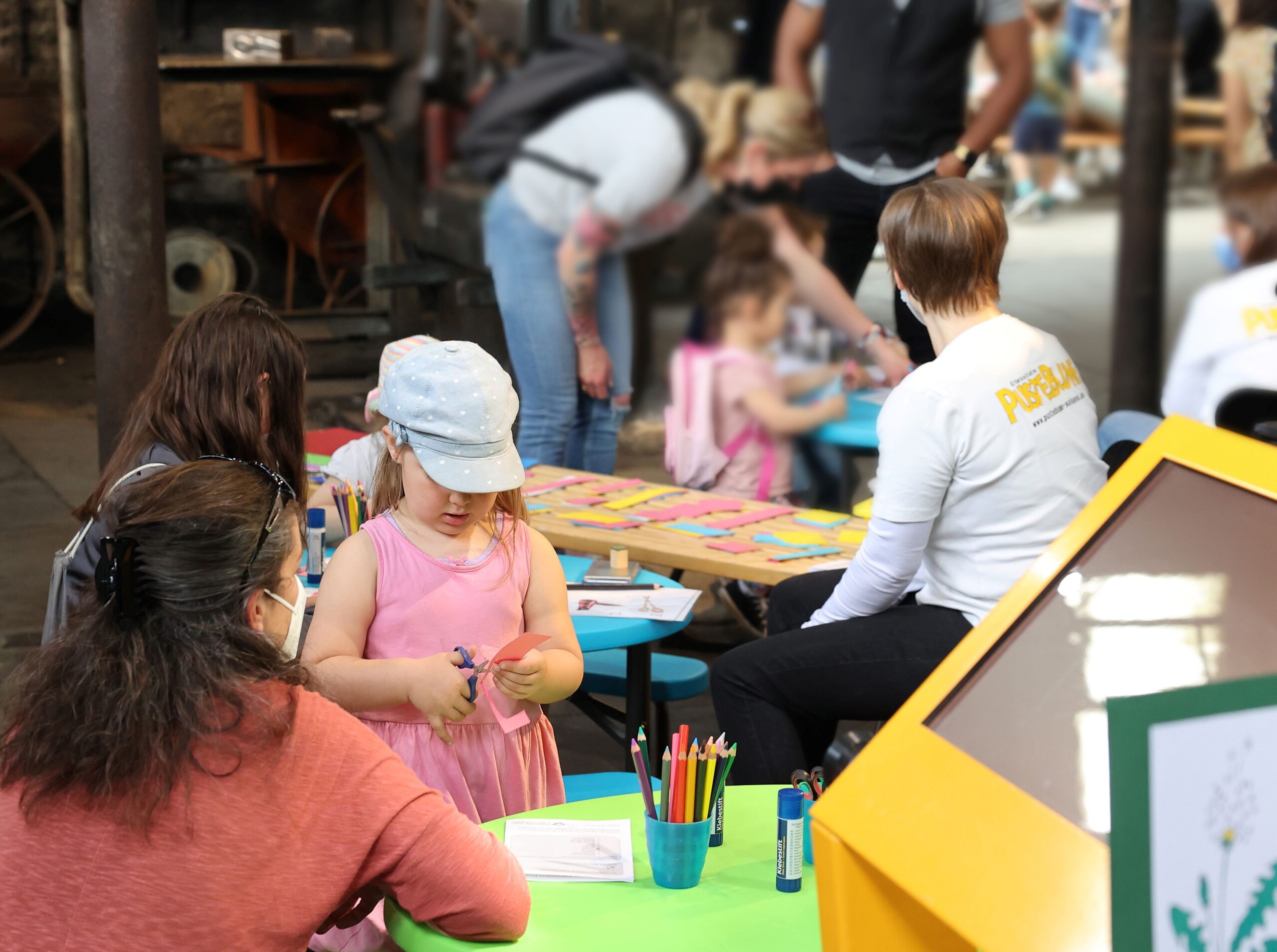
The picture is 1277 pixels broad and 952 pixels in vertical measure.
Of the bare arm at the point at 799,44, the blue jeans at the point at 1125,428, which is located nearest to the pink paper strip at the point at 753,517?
the blue jeans at the point at 1125,428

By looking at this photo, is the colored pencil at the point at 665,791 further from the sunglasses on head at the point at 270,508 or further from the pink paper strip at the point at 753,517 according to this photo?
the pink paper strip at the point at 753,517

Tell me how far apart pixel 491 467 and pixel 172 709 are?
0.84m

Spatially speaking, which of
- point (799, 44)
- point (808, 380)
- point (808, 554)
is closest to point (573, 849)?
point (808, 554)

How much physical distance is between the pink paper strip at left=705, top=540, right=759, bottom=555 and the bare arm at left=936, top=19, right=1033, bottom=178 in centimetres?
220

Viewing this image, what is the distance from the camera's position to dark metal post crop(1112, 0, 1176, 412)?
7254 mm

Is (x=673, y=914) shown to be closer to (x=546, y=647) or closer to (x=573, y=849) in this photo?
(x=573, y=849)

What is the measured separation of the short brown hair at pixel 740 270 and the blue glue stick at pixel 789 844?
3.86 m

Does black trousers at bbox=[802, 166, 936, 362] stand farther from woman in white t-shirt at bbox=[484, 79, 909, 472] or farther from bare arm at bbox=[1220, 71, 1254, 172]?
bare arm at bbox=[1220, 71, 1254, 172]

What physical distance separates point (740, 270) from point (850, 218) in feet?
2.84

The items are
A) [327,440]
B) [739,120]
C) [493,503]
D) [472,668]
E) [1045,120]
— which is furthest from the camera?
[739,120]

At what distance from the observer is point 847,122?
570 centimetres

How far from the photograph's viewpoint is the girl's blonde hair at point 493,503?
231cm

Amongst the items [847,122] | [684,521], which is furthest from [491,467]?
[847,122]

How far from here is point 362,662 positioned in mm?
2117
